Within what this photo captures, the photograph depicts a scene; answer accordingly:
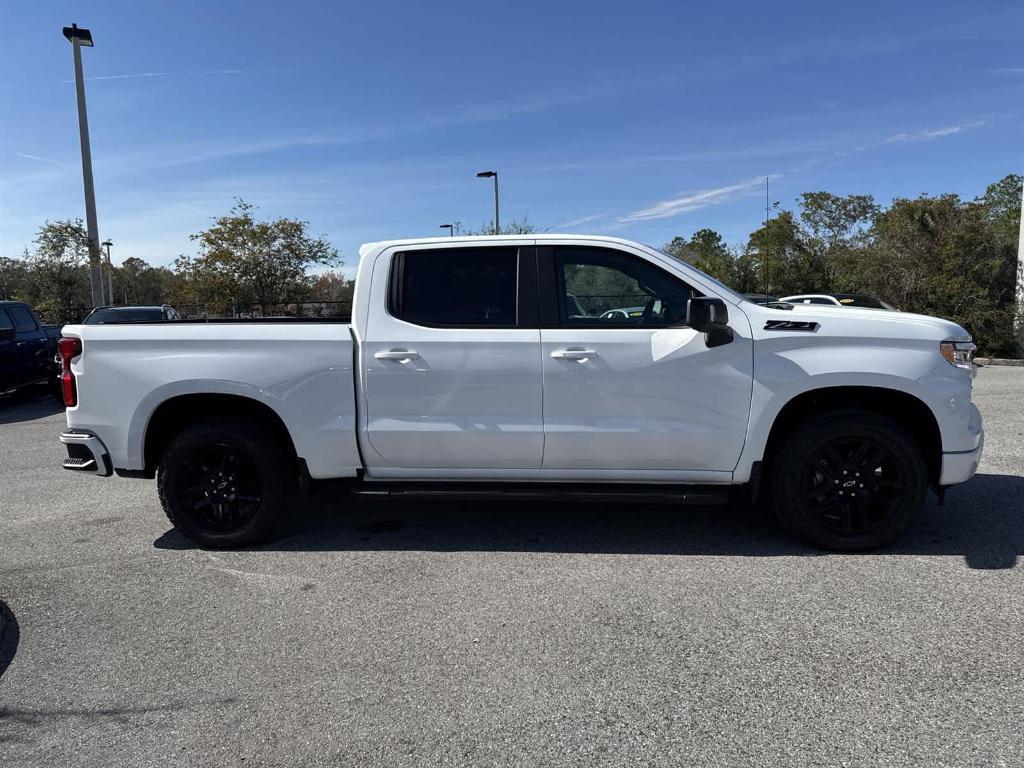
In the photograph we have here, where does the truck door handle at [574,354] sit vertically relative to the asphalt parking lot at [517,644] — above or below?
above

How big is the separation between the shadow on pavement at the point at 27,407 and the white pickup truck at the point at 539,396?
779 cm

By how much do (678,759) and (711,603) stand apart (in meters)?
1.34

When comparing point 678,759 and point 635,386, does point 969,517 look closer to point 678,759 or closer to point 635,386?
point 635,386

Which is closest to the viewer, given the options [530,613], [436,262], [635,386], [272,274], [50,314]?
[530,613]

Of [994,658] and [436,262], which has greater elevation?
[436,262]

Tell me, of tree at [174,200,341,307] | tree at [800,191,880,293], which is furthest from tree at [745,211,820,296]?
tree at [174,200,341,307]

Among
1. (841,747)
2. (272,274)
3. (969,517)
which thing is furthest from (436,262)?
(272,274)

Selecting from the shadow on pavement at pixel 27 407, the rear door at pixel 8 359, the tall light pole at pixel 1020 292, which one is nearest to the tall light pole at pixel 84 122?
the shadow on pavement at pixel 27 407

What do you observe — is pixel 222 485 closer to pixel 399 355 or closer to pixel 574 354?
pixel 399 355

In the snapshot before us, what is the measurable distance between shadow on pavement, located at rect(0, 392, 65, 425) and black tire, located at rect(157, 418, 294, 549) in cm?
777

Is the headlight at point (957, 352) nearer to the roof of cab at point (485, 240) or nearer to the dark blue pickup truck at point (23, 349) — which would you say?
the roof of cab at point (485, 240)

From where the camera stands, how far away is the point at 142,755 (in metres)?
2.60

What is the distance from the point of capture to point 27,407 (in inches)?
483

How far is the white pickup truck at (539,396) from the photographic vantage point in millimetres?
4285
